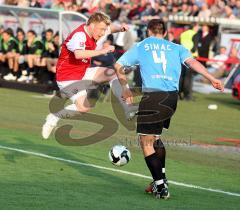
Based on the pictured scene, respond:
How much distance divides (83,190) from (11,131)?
5709mm

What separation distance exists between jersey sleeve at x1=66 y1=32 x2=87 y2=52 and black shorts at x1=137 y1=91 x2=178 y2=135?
2167 mm

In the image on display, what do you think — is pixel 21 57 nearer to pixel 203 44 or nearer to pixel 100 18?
pixel 203 44

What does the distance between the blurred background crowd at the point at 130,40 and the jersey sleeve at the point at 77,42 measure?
10100 millimetres

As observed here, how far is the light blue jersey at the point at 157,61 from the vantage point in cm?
945

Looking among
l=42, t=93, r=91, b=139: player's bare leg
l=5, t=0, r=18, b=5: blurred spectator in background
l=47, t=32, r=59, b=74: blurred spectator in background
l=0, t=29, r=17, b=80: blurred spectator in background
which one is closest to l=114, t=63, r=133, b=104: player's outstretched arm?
l=42, t=93, r=91, b=139: player's bare leg

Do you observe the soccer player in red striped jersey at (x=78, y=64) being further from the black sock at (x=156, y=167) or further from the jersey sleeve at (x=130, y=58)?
the black sock at (x=156, y=167)

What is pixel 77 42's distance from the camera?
1150 centimetres

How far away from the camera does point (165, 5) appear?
2841cm

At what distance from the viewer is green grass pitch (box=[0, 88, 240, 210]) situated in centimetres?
903

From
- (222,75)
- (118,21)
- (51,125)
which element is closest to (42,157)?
(51,125)

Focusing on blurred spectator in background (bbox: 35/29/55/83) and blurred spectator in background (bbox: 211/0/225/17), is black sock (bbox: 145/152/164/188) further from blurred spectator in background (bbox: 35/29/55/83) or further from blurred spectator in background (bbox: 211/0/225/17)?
blurred spectator in background (bbox: 211/0/225/17)

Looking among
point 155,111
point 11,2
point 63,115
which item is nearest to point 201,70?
point 155,111

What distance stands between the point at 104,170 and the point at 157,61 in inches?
95.0

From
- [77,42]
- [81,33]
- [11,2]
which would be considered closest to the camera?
[77,42]
